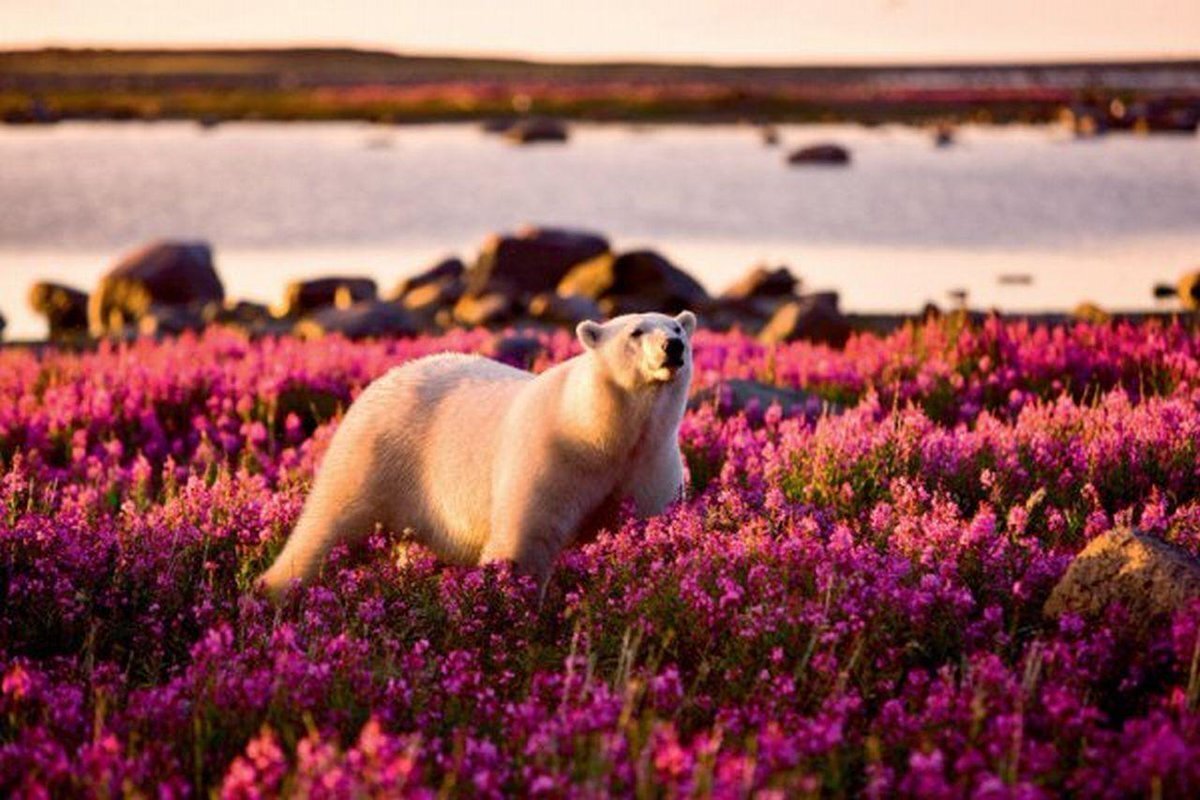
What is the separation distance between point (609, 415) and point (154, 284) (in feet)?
69.7

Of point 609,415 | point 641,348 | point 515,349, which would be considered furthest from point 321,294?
point 641,348

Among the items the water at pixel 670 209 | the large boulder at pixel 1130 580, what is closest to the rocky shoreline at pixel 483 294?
the water at pixel 670 209

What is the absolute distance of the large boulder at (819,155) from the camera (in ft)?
240

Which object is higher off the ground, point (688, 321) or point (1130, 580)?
point (688, 321)

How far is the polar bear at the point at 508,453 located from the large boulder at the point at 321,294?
17909mm

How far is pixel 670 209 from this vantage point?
50688 millimetres

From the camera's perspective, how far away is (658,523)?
266 inches

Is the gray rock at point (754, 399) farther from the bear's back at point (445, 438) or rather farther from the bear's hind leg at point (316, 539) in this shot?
the bear's hind leg at point (316, 539)

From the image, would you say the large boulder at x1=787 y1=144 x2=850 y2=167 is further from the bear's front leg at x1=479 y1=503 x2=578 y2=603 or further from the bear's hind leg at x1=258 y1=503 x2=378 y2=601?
the bear's front leg at x1=479 y1=503 x2=578 y2=603

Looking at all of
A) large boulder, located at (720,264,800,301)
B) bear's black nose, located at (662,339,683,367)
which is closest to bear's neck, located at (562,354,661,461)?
bear's black nose, located at (662,339,683,367)

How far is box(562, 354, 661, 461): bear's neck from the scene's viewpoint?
651 centimetres

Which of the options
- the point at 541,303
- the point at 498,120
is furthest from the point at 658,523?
the point at 498,120

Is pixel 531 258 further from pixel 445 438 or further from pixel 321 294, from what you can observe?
pixel 445 438

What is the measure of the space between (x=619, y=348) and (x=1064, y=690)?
7.37ft
